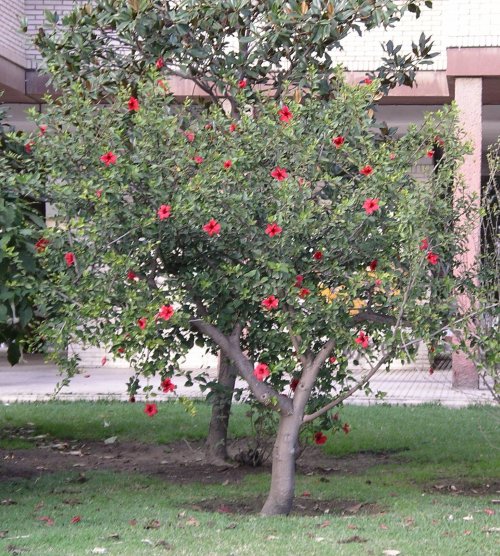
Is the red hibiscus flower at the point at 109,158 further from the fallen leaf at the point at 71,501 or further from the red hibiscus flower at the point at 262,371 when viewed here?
the fallen leaf at the point at 71,501

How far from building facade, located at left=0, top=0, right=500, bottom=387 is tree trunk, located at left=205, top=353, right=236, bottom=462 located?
198 inches

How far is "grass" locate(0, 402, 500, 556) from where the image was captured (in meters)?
6.08

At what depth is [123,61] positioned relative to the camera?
9.12 meters

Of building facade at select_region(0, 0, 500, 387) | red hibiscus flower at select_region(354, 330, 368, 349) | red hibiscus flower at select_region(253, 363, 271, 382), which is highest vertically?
building facade at select_region(0, 0, 500, 387)

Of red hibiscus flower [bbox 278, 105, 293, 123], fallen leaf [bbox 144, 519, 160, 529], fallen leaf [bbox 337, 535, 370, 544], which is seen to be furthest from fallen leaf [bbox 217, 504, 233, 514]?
red hibiscus flower [bbox 278, 105, 293, 123]

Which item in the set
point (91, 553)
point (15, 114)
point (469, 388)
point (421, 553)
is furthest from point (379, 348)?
point (15, 114)

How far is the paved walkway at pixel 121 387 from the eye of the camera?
44.2 ft

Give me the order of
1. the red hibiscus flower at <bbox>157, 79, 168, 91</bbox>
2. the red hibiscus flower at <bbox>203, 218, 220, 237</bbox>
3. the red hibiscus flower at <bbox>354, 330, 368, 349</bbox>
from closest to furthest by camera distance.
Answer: the red hibiscus flower at <bbox>203, 218, 220, 237</bbox>
the red hibiscus flower at <bbox>354, 330, 368, 349</bbox>
the red hibiscus flower at <bbox>157, 79, 168, 91</bbox>

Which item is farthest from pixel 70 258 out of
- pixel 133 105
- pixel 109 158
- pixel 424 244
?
pixel 424 244

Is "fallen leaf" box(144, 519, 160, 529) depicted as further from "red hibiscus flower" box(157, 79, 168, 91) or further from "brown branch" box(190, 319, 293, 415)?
"red hibiscus flower" box(157, 79, 168, 91)

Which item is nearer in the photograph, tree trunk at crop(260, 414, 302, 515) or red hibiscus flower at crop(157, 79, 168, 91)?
tree trunk at crop(260, 414, 302, 515)

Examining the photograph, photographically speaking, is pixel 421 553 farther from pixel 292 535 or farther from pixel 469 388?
pixel 469 388

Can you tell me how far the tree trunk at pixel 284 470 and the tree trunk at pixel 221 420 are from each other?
66.7 inches

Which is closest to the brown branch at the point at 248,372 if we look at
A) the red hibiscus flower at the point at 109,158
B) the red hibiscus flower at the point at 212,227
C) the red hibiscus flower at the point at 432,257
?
the red hibiscus flower at the point at 212,227
